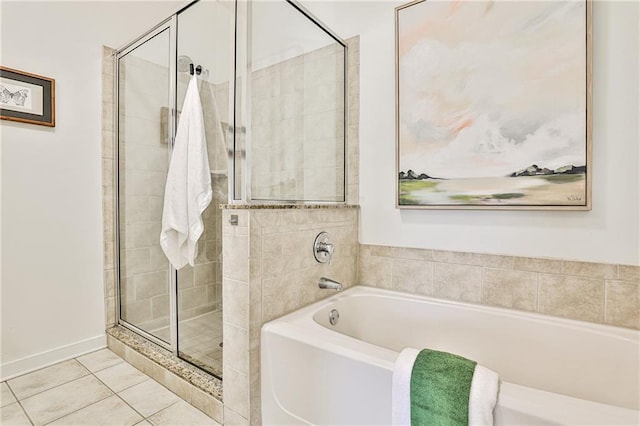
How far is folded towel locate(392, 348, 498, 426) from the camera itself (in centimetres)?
83

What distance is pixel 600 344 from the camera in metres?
1.27

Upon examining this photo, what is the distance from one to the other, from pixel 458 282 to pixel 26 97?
2.58m

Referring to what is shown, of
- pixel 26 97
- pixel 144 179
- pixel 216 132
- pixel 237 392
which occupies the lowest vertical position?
pixel 237 392

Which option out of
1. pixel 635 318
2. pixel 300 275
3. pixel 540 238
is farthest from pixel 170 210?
pixel 635 318

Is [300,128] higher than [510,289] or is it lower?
higher

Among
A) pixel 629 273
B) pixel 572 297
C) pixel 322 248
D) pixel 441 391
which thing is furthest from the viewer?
pixel 322 248

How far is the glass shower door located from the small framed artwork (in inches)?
15.0

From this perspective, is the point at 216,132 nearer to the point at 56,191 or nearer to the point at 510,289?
the point at 56,191

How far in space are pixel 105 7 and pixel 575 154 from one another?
283cm

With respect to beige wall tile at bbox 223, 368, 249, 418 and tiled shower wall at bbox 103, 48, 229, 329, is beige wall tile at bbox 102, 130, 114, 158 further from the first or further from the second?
beige wall tile at bbox 223, 368, 249, 418

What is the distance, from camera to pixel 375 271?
6.33 ft

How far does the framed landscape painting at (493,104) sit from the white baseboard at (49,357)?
7.09 feet

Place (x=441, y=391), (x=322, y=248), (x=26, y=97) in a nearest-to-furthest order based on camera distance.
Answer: (x=441, y=391), (x=322, y=248), (x=26, y=97)

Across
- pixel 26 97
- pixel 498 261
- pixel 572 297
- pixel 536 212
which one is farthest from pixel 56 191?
pixel 572 297
